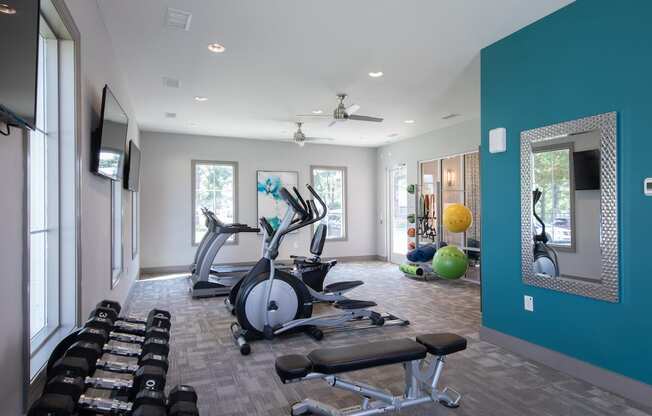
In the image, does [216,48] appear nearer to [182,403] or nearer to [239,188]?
[182,403]

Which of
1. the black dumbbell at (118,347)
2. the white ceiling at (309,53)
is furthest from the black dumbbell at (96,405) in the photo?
the white ceiling at (309,53)

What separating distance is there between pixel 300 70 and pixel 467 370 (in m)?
3.38

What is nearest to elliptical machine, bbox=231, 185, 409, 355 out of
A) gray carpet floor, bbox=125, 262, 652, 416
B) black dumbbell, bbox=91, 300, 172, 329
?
gray carpet floor, bbox=125, 262, 652, 416

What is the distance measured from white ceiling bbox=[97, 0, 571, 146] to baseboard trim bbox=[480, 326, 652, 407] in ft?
8.84

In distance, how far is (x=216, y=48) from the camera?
12.3 feet

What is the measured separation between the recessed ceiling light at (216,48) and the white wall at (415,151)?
4470 mm

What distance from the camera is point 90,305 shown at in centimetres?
269

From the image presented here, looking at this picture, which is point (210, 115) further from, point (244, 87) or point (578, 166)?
point (578, 166)

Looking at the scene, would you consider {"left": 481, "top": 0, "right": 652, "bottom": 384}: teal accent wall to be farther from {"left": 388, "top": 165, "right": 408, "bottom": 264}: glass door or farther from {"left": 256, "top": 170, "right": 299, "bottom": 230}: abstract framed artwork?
{"left": 256, "top": 170, "right": 299, "bottom": 230}: abstract framed artwork

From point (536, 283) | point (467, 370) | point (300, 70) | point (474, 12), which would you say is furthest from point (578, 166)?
point (300, 70)

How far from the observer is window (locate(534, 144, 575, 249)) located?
118 inches

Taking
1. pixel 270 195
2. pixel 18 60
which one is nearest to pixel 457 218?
pixel 270 195

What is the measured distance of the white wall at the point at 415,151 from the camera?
6773mm

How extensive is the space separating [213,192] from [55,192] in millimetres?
6006
